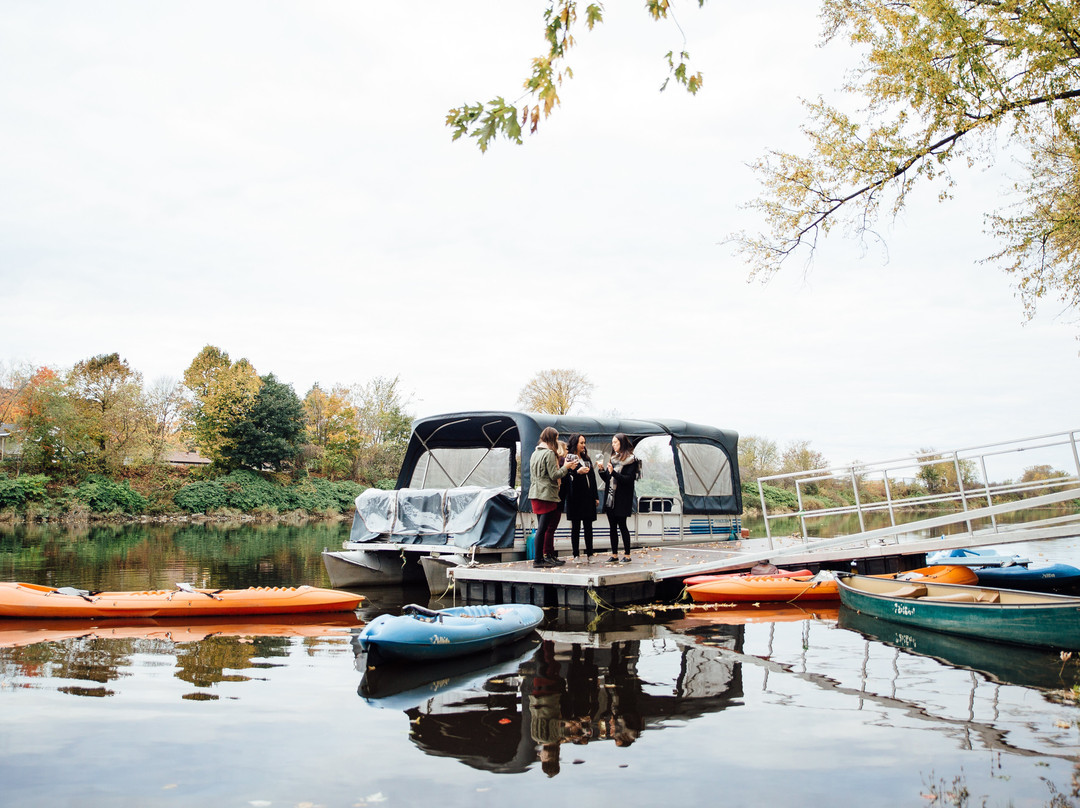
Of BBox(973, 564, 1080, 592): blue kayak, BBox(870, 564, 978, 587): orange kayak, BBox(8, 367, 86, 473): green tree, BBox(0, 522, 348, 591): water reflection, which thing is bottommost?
BBox(973, 564, 1080, 592): blue kayak

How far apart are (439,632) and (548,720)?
2.05 meters

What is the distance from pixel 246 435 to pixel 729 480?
3121 cm

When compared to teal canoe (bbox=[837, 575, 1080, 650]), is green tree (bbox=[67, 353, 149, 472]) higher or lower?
higher

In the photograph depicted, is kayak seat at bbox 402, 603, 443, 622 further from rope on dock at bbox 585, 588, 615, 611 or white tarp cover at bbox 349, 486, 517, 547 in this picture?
white tarp cover at bbox 349, 486, 517, 547

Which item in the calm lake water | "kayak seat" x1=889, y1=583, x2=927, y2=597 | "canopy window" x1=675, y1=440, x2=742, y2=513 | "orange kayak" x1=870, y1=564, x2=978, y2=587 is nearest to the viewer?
the calm lake water

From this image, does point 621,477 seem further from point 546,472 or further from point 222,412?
point 222,412

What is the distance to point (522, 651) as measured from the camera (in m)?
8.05

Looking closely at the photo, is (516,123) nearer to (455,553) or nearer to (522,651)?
(522,651)

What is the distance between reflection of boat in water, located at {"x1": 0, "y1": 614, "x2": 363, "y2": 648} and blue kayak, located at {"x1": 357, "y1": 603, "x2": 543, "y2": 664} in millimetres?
2034

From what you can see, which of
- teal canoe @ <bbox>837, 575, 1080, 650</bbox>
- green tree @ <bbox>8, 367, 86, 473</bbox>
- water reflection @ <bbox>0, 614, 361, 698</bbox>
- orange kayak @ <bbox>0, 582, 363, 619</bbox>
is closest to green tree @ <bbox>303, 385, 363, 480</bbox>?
green tree @ <bbox>8, 367, 86, 473</bbox>

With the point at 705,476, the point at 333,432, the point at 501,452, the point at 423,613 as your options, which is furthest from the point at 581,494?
the point at 333,432

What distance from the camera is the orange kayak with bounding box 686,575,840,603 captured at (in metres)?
11.0

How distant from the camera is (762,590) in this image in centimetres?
1097

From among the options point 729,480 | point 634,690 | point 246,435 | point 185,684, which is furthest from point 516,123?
point 246,435
